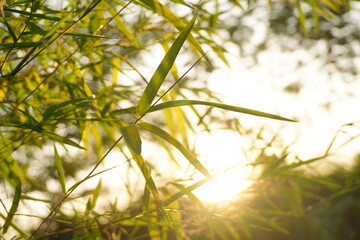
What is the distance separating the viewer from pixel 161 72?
594 millimetres

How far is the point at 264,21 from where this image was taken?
462 centimetres

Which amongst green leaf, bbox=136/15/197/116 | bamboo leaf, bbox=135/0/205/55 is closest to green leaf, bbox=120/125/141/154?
green leaf, bbox=136/15/197/116

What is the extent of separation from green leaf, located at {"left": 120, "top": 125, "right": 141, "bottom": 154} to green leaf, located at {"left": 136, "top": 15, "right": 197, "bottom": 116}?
50 mm

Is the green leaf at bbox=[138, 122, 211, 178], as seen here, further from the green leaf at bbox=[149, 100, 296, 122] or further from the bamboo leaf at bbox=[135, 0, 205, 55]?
the bamboo leaf at bbox=[135, 0, 205, 55]

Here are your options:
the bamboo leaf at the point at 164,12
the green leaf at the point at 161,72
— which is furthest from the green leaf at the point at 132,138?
the bamboo leaf at the point at 164,12

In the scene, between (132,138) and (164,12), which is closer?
(132,138)

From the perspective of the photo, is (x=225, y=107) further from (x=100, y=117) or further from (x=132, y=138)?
(x=100, y=117)

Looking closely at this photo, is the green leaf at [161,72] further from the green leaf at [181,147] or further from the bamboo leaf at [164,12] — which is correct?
the bamboo leaf at [164,12]

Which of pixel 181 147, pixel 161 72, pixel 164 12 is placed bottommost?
pixel 181 147

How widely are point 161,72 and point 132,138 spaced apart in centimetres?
11

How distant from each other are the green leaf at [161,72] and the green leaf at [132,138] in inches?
1.9

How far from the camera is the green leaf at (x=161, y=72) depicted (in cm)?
58

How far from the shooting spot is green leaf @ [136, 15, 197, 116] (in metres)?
0.58

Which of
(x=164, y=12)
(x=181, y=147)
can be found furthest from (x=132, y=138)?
(x=164, y=12)
